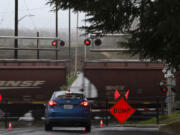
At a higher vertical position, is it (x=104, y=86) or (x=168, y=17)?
(x=168, y=17)

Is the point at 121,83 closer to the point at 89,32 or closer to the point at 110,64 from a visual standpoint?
the point at 110,64

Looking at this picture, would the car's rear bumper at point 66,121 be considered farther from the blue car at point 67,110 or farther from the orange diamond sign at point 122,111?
the orange diamond sign at point 122,111

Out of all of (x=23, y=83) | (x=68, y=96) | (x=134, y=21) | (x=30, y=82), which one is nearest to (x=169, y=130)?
(x=68, y=96)

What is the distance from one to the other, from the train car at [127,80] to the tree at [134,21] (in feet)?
38.5

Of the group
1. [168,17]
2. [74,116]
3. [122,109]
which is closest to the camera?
[168,17]

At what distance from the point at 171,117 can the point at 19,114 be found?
7885mm

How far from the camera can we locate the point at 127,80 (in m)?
26.8

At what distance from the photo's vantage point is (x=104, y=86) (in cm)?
2659

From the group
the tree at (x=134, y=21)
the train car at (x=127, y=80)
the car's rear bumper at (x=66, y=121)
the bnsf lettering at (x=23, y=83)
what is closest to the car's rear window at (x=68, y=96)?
the car's rear bumper at (x=66, y=121)

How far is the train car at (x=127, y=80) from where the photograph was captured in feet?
86.9

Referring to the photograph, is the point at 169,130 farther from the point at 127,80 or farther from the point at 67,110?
the point at 127,80

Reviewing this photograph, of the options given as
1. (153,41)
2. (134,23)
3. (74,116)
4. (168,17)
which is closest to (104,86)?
(74,116)

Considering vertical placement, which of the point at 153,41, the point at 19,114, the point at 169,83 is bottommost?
the point at 19,114

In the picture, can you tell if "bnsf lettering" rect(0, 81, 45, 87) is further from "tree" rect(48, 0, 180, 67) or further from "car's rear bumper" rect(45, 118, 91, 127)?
"tree" rect(48, 0, 180, 67)
